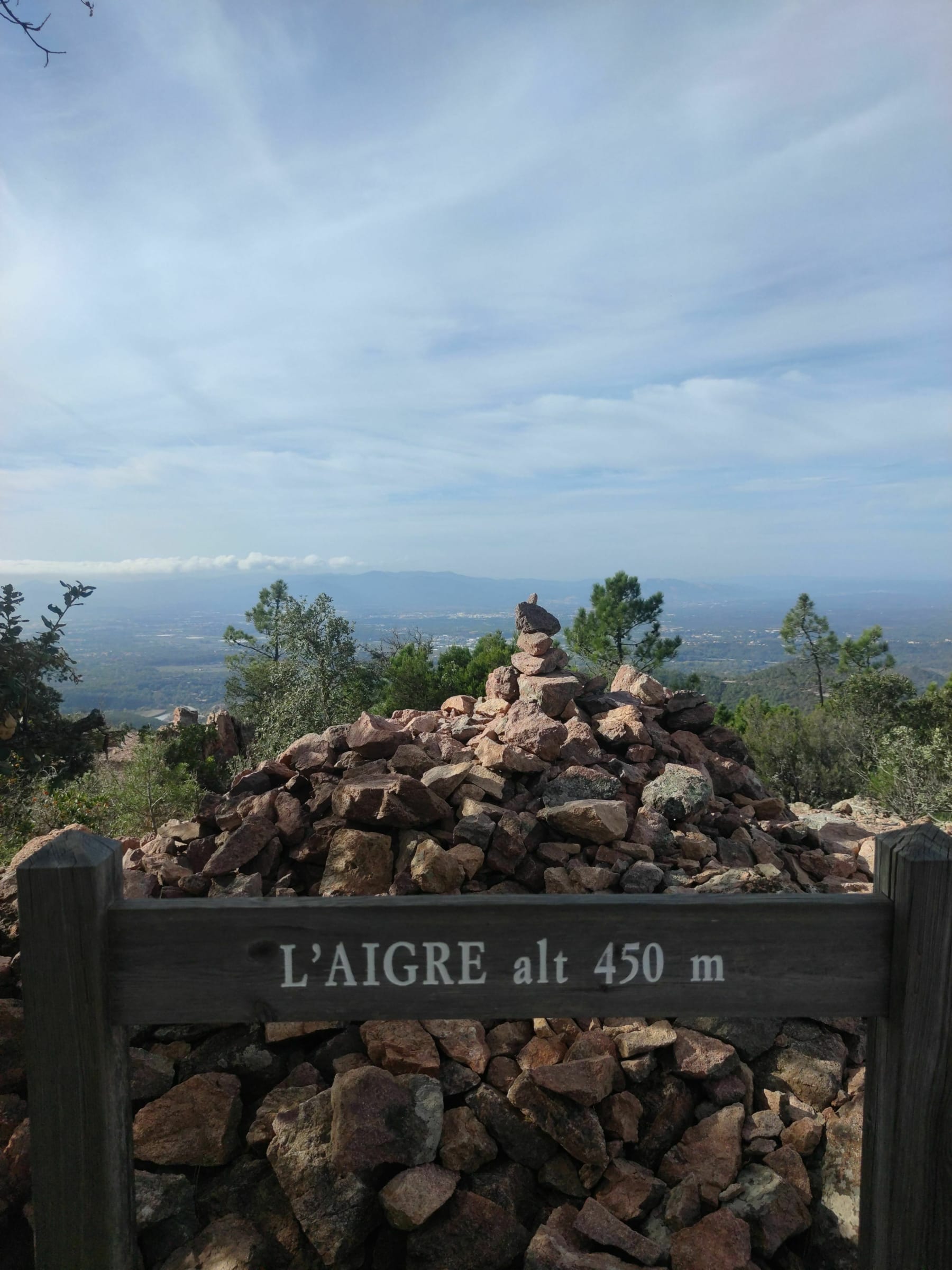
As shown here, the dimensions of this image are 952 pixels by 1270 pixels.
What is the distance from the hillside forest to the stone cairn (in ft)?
4.48

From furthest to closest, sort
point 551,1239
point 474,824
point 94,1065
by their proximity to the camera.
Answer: point 474,824, point 551,1239, point 94,1065

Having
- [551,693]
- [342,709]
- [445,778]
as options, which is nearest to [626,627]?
[342,709]

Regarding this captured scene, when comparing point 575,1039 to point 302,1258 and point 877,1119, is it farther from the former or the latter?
point 877,1119

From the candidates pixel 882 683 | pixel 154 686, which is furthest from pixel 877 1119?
pixel 154 686

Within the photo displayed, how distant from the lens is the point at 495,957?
2523mm

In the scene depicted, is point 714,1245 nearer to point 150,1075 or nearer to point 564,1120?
point 564,1120

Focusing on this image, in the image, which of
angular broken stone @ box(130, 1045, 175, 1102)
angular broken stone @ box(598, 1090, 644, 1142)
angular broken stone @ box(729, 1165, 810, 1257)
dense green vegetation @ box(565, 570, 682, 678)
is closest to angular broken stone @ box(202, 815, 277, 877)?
angular broken stone @ box(130, 1045, 175, 1102)

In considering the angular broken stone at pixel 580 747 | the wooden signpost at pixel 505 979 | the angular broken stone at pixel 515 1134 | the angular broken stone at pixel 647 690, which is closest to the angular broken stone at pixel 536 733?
the angular broken stone at pixel 580 747

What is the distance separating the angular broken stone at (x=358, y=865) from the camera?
546 centimetres

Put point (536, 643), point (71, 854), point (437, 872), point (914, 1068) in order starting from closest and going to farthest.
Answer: point (71, 854) → point (914, 1068) → point (437, 872) → point (536, 643)

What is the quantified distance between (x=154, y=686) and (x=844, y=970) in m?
54.1

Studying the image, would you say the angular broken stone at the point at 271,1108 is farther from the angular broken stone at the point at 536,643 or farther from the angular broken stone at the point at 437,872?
the angular broken stone at the point at 536,643

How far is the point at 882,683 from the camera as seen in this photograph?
117ft

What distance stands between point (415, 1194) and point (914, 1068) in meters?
2.39
